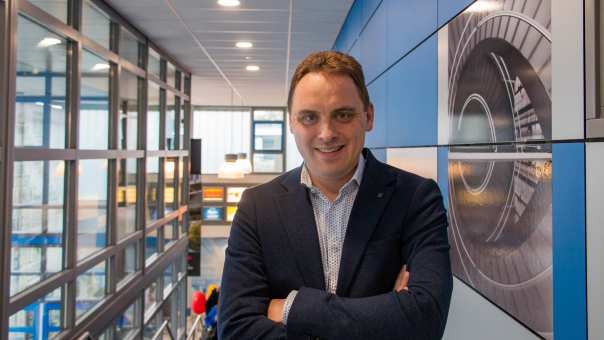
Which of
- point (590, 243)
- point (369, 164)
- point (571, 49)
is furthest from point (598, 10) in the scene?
point (369, 164)

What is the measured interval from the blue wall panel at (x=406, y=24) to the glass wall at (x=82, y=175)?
2.36 meters

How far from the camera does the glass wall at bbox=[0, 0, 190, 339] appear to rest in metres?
3.37

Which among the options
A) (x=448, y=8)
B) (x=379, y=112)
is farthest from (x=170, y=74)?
(x=448, y=8)

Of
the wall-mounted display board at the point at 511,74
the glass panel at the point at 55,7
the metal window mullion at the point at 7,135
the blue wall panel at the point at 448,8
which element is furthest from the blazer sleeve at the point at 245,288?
the glass panel at the point at 55,7

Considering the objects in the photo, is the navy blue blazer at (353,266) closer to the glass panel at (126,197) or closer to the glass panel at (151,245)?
the glass panel at (126,197)

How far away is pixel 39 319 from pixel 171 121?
481 centimetres

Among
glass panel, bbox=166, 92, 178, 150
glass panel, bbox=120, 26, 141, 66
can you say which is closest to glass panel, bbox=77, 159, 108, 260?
glass panel, bbox=120, 26, 141, 66

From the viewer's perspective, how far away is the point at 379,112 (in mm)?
3656

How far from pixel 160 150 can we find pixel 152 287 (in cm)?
192

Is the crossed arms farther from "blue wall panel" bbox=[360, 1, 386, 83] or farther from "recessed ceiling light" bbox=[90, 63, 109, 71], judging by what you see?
"recessed ceiling light" bbox=[90, 63, 109, 71]

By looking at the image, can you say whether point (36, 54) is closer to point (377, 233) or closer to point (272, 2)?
point (272, 2)

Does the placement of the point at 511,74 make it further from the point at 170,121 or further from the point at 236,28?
the point at 170,121

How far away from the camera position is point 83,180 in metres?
4.49

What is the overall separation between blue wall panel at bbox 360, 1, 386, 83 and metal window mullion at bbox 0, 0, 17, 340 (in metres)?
2.36
